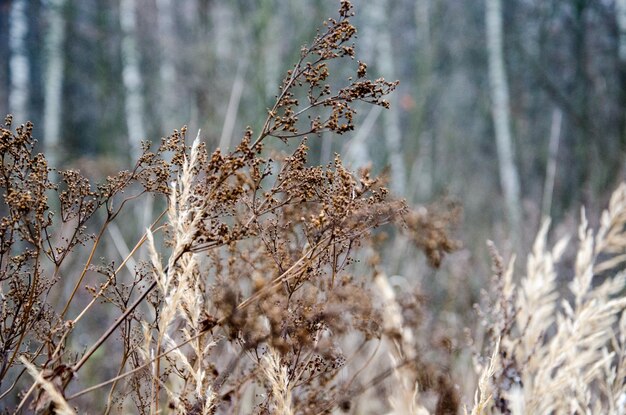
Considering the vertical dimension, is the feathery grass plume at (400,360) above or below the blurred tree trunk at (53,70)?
below

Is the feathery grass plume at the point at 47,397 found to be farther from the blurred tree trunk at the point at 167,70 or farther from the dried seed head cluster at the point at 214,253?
the blurred tree trunk at the point at 167,70

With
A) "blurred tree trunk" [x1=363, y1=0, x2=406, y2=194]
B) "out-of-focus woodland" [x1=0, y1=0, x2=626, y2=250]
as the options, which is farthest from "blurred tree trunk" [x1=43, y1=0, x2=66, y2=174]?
"blurred tree trunk" [x1=363, y1=0, x2=406, y2=194]

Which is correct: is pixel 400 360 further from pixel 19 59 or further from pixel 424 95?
pixel 19 59

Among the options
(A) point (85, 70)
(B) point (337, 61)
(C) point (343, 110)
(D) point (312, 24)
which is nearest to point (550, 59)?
(B) point (337, 61)

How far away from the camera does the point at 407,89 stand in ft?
53.9

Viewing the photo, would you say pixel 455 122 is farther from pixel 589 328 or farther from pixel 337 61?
pixel 589 328

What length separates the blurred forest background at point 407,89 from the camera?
660 cm

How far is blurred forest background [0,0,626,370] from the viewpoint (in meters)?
6.60

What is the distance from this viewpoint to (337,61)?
9.31 meters

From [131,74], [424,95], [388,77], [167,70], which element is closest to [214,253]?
[424,95]

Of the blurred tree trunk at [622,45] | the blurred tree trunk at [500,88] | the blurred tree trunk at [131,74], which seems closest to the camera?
the blurred tree trunk at [622,45]

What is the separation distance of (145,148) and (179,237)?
0.21 meters

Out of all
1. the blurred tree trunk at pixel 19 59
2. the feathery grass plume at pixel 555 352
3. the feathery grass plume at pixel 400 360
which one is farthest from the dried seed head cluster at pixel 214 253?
the blurred tree trunk at pixel 19 59

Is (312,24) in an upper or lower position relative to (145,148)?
upper
